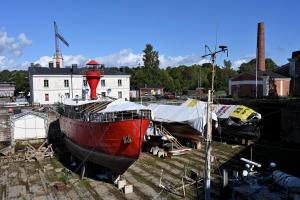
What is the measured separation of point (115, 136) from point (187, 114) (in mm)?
9263

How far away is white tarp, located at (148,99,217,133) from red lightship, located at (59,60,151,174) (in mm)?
5958

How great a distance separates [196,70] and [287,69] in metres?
56.4

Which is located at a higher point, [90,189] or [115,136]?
[115,136]

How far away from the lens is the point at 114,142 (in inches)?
668

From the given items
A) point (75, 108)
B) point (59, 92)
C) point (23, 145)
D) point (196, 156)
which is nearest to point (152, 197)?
point (196, 156)

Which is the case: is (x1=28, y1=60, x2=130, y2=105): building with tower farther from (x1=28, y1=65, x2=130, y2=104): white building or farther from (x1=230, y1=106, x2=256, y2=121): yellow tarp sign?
(x1=230, y1=106, x2=256, y2=121): yellow tarp sign

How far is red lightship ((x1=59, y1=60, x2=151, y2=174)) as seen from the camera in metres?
16.4

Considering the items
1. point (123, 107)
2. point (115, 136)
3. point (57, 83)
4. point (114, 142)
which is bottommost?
point (114, 142)

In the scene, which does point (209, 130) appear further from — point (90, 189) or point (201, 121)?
point (201, 121)

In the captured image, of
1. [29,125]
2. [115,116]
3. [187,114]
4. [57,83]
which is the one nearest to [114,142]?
[115,116]

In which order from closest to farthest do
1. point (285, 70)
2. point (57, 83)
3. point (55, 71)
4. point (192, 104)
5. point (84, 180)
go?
point (84, 180) < point (192, 104) < point (285, 70) < point (57, 83) < point (55, 71)

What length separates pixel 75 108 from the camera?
75.9ft

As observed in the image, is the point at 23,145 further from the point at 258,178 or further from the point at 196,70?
the point at 196,70

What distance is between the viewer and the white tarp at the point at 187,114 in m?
23.0
